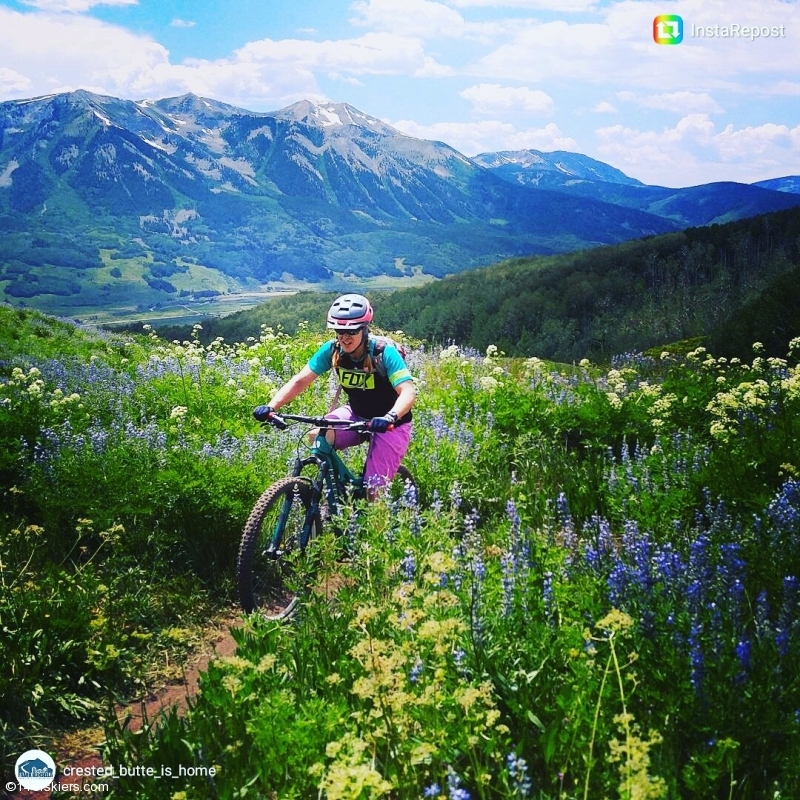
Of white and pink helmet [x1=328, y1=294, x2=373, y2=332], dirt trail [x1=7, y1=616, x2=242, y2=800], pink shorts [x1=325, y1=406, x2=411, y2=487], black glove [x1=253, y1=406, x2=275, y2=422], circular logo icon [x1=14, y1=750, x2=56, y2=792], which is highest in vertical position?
white and pink helmet [x1=328, y1=294, x2=373, y2=332]

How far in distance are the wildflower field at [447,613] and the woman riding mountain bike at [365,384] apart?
848mm

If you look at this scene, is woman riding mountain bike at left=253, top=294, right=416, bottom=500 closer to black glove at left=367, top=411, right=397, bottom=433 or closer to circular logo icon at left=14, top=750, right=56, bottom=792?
black glove at left=367, top=411, right=397, bottom=433

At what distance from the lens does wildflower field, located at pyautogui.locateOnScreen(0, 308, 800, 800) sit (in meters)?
2.97

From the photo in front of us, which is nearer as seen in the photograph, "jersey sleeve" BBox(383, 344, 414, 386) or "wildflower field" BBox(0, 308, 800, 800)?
"wildflower field" BBox(0, 308, 800, 800)

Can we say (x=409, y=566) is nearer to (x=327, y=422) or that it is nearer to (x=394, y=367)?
(x=327, y=422)

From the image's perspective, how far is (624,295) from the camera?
58500 mm

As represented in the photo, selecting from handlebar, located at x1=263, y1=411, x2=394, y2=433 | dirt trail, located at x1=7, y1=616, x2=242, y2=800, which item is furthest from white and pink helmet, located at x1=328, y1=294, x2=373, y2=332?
dirt trail, located at x1=7, y1=616, x2=242, y2=800

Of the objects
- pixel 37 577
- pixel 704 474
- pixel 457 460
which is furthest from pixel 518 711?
pixel 457 460

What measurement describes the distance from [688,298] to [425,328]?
3585 cm

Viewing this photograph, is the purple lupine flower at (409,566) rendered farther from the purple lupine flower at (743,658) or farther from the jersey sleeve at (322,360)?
the jersey sleeve at (322,360)

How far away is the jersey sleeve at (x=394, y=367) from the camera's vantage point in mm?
6055

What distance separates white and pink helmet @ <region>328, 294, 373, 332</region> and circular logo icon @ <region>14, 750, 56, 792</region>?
3.58 metres

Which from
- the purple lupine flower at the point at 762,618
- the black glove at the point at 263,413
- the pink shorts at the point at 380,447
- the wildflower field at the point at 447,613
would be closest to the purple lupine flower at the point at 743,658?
the wildflower field at the point at 447,613

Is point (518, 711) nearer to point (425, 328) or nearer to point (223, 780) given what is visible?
point (223, 780)
